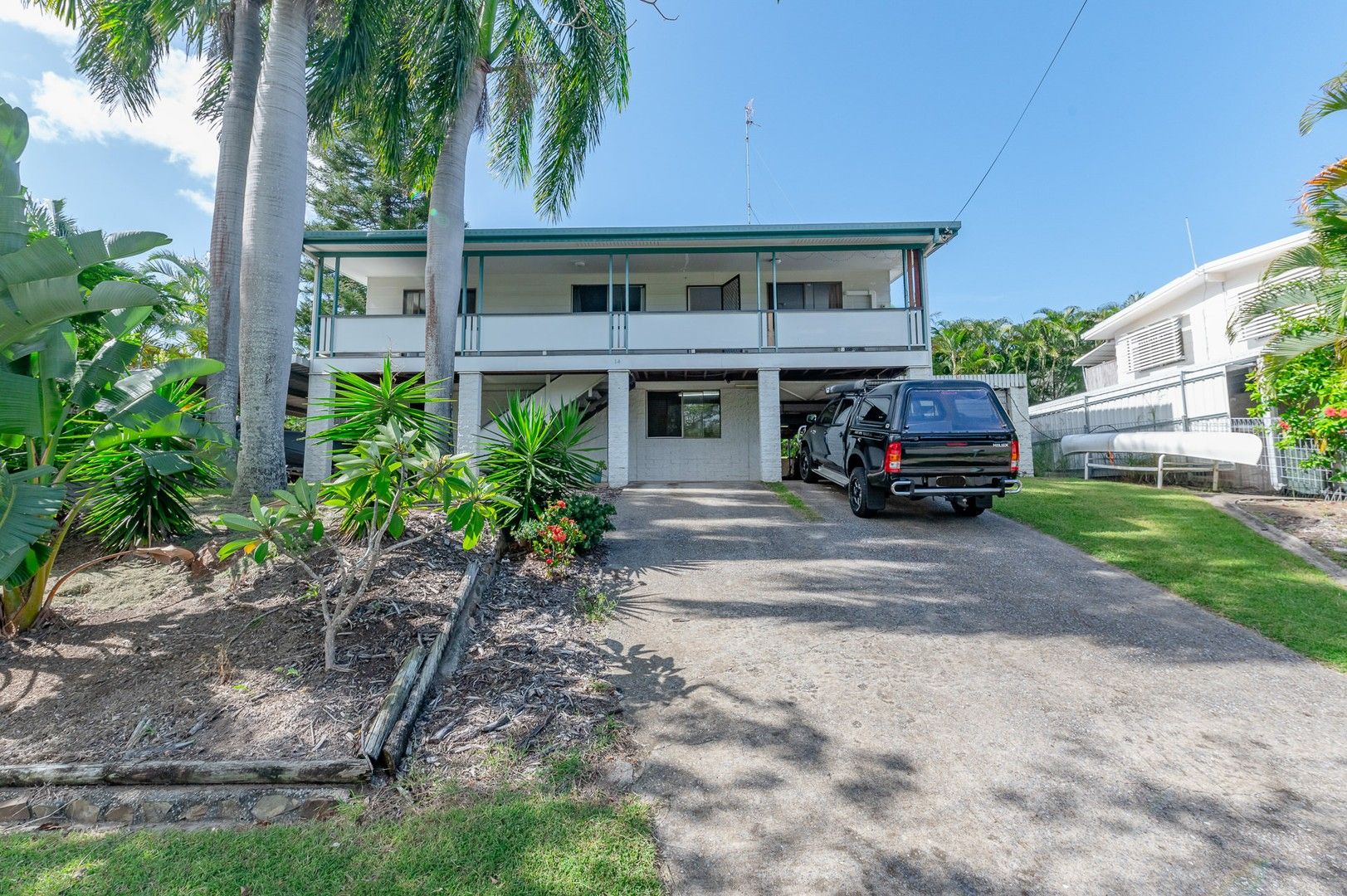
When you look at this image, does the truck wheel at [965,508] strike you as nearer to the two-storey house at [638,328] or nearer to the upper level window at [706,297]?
the two-storey house at [638,328]

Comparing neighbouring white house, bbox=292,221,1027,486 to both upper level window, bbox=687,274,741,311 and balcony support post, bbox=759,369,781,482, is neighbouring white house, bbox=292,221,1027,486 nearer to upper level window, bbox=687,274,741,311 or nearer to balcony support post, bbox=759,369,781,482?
balcony support post, bbox=759,369,781,482

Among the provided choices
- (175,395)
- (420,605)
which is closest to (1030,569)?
(420,605)

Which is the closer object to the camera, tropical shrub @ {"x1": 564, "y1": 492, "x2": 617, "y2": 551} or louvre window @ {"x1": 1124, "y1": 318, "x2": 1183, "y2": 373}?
tropical shrub @ {"x1": 564, "y1": 492, "x2": 617, "y2": 551}

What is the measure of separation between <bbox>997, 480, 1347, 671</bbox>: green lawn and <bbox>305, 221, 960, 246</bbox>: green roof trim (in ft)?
19.5

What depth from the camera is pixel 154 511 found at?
520 centimetres

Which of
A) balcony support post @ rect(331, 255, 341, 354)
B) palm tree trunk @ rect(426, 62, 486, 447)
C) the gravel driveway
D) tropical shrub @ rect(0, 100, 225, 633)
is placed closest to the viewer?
the gravel driveway

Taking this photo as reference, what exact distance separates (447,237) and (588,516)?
576cm

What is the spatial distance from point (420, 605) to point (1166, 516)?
9.60 m

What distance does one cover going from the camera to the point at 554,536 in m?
5.85

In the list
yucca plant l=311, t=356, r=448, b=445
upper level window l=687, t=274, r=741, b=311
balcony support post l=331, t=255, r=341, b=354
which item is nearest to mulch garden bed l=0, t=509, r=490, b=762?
yucca plant l=311, t=356, r=448, b=445

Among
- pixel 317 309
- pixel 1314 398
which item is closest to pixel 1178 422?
pixel 1314 398

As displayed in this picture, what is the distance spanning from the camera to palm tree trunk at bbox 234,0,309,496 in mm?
6434

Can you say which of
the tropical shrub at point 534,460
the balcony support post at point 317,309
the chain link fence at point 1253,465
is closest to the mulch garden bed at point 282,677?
the tropical shrub at point 534,460

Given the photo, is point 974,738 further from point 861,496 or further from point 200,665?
point 861,496
